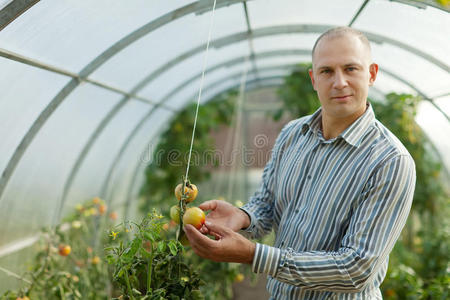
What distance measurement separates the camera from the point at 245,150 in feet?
30.6

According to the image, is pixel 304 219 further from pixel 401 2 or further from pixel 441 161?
pixel 441 161

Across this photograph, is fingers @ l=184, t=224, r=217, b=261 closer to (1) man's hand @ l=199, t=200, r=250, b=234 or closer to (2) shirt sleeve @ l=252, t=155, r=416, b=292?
(2) shirt sleeve @ l=252, t=155, r=416, b=292

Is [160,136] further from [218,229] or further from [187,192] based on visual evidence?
[218,229]

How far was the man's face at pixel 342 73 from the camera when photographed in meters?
1.32

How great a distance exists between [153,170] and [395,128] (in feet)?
11.3

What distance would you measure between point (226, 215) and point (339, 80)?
0.67m

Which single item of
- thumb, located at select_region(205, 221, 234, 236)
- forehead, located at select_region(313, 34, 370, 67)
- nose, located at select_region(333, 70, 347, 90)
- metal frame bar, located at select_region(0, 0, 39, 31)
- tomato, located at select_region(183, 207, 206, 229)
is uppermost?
metal frame bar, located at select_region(0, 0, 39, 31)

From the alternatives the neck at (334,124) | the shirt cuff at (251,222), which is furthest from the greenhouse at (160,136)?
the neck at (334,124)

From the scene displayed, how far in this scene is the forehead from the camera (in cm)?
132

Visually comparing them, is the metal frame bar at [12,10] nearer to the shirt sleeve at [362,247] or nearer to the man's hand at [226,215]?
the man's hand at [226,215]

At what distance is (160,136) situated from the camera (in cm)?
601

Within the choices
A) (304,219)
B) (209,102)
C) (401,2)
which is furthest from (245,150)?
(304,219)

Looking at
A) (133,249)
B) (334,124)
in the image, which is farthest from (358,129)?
(133,249)

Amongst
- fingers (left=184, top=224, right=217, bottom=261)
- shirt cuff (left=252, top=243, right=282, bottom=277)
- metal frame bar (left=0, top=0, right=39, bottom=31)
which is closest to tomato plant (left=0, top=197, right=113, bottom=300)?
metal frame bar (left=0, top=0, right=39, bottom=31)
